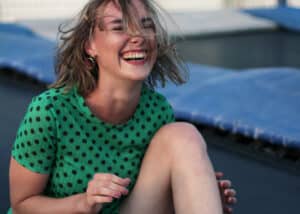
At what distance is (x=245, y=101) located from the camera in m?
2.14

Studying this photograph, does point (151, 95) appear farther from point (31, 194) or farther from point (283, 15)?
point (283, 15)

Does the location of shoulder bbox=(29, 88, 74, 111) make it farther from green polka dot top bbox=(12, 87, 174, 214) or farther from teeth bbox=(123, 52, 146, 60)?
teeth bbox=(123, 52, 146, 60)

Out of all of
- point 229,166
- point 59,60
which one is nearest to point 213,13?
point 229,166

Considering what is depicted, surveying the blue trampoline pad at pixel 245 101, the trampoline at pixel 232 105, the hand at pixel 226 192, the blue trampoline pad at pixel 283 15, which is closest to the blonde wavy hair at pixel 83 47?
the hand at pixel 226 192

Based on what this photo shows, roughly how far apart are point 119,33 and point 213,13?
4663 mm

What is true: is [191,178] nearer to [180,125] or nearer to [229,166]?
[180,125]

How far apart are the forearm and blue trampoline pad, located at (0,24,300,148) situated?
1.06 metres

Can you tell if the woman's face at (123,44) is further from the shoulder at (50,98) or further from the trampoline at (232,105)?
the trampoline at (232,105)

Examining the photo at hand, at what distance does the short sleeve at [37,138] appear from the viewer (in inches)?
37.4

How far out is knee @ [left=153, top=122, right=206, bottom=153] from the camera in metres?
1.00

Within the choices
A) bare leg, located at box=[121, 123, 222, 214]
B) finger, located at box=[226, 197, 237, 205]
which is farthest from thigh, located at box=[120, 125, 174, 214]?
finger, located at box=[226, 197, 237, 205]

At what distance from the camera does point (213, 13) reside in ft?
18.1

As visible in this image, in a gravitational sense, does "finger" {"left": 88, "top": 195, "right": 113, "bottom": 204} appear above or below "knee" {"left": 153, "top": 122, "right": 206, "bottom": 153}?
below

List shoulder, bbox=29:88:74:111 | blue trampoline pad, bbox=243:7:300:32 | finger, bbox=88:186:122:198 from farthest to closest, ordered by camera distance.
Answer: blue trampoline pad, bbox=243:7:300:32 → shoulder, bbox=29:88:74:111 → finger, bbox=88:186:122:198
